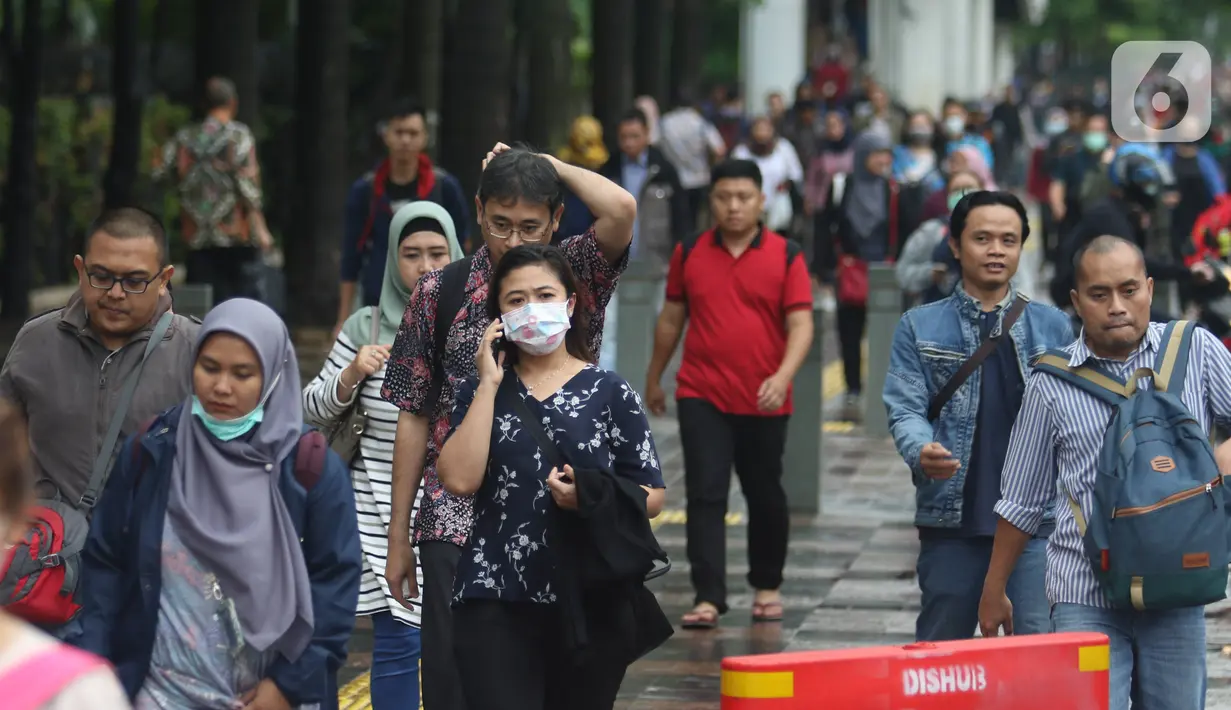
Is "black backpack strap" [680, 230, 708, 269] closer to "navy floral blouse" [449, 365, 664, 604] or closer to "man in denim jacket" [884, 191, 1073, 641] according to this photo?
"man in denim jacket" [884, 191, 1073, 641]

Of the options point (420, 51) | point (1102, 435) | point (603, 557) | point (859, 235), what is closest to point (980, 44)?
point (420, 51)

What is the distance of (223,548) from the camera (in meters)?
4.62

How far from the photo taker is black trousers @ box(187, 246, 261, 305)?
1519 cm

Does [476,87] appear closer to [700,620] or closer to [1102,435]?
[700,620]

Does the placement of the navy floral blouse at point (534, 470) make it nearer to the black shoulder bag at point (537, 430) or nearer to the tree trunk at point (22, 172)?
the black shoulder bag at point (537, 430)

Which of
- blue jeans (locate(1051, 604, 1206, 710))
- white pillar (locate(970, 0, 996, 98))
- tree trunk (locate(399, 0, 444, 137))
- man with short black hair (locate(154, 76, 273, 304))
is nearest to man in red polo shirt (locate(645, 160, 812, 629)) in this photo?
blue jeans (locate(1051, 604, 1206, 710))

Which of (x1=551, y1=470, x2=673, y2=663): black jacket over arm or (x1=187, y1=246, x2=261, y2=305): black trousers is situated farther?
(x1=187, y1=246, x2=261, y2=305): black trousers

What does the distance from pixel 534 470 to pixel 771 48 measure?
35571 mm

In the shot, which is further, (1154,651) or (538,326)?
(1154,651)

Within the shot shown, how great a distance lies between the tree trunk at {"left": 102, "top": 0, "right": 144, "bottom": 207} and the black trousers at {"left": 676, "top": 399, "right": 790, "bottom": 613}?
1000 cm

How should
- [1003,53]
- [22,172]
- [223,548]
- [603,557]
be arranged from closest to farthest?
[223,548], [603,557], [22,172], [1003,53]

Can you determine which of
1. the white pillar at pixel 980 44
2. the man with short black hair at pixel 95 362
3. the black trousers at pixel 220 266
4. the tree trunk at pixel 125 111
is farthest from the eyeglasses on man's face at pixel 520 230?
the white pillar at pixel 980 44

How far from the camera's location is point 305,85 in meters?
20.0

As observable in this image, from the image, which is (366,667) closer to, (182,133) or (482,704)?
(482,704)
